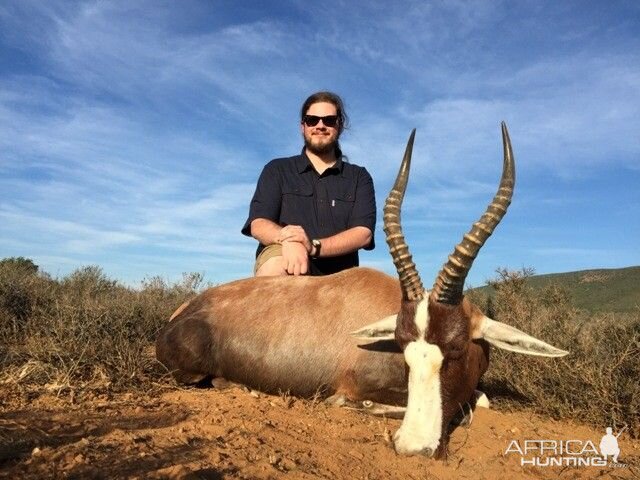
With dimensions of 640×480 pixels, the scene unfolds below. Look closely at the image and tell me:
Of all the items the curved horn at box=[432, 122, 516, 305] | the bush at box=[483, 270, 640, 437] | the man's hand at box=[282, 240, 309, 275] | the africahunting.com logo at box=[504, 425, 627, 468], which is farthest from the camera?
the man's hand at box=[282, 240, 309, 275]

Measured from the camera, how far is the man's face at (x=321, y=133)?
7.80 m

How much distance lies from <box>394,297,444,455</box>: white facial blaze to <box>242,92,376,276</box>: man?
267cm

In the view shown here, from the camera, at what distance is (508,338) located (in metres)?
4.72

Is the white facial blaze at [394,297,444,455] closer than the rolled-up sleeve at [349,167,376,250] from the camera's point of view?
Yes

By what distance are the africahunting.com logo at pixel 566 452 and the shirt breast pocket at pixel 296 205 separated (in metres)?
3.95

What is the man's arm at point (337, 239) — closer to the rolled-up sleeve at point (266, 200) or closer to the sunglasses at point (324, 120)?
the rolled-up sleeve at point (266, 200)

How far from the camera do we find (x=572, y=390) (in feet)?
17.7

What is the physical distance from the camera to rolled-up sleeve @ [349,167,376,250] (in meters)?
7.55

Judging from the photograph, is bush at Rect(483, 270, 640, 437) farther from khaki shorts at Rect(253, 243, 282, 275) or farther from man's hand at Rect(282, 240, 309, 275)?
khaki shorts at Rect(253, 243, 282, 275)

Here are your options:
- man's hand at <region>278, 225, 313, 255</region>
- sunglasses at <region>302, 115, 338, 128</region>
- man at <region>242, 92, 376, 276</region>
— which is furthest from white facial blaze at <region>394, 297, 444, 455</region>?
sunglasses at <region>302, 115, 338, 128</region>

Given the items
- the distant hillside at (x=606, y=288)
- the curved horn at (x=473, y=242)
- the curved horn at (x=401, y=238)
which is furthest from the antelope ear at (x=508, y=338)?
the distant hillside at (x=606, y=288)

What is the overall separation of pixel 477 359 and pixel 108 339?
12.3 ft

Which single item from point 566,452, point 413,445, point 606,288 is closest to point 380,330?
point 413,445

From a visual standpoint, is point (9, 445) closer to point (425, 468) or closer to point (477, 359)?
point (425, 468)
